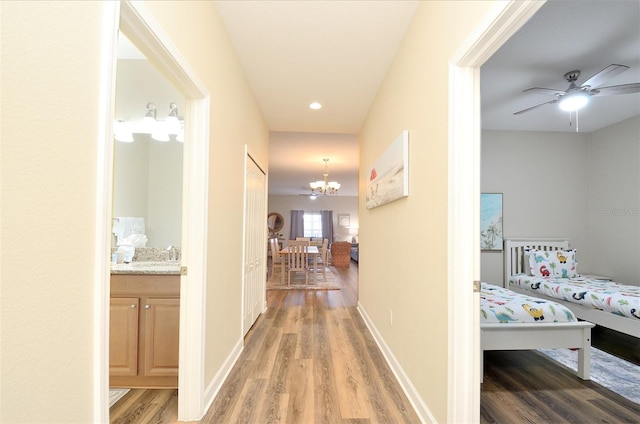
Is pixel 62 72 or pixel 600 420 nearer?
pixel 62 72

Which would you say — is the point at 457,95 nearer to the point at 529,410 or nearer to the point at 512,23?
the point at 512,23

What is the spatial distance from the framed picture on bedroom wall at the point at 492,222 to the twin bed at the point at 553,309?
44cm

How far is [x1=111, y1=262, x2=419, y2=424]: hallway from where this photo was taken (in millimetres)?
1863

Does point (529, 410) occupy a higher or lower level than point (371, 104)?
lower

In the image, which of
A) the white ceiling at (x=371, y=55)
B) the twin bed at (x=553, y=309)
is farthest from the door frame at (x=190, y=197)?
the twin bed at (x=553, y=309)

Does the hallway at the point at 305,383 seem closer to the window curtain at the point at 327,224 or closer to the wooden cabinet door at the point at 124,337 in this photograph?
the wooden cabinet door at the point at 124,337

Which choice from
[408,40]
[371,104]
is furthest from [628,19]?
[371,104]

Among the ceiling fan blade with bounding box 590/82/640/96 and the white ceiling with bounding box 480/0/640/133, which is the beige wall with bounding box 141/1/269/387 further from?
the ceiling fan blade with bounding box 590/82/640/96

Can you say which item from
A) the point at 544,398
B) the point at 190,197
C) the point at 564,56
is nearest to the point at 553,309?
the point at 544,398

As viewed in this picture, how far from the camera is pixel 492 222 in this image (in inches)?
184

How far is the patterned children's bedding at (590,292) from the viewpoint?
2814 millimetres

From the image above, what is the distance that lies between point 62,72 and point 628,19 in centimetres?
337

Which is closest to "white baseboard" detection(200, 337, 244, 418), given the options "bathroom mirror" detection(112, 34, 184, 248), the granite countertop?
the granite countertop

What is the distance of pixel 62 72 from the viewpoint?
0.82 metres
